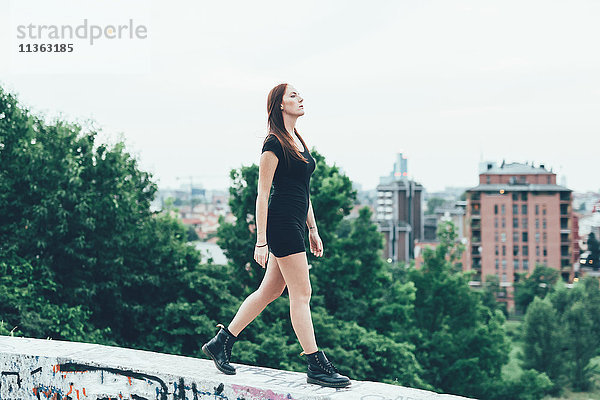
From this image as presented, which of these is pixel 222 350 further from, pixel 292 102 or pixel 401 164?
pixel 401 164

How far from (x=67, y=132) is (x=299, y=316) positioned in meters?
15.9

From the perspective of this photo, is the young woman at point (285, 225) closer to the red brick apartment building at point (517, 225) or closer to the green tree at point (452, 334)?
the green tree at point (452, 334)

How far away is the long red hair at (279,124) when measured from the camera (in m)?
3.66

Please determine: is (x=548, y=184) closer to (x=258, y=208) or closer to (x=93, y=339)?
(x=93, y=339)

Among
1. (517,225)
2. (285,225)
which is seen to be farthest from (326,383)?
(517,225)

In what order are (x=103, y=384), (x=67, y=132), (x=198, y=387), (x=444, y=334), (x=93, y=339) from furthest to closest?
(x=444, y=334)
(x=67, y=132)
(x=93, y=339)
(x=103, y=384)
(x=198, y=387)

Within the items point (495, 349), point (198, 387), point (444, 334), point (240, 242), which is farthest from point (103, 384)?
point (495, 349)

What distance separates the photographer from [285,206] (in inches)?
144

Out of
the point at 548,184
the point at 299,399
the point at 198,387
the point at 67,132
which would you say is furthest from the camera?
the point at 548,184

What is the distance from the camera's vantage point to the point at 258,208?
12.1 feet

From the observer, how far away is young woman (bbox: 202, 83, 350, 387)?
3648mm

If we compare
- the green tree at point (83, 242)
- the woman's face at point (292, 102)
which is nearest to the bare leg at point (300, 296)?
the woman's face at point (292, 102)

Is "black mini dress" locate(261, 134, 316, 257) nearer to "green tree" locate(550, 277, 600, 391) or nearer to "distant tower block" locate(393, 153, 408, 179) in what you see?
"green tree" locate(550, 277, 600, 391)

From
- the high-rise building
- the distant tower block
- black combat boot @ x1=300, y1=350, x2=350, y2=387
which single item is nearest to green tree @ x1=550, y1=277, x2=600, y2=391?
black combat boot @ x1=300, y1=350, x2=350, y2=387
